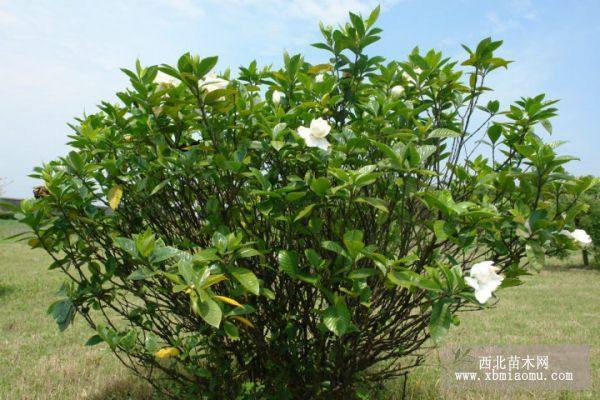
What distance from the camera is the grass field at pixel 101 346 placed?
3.28m

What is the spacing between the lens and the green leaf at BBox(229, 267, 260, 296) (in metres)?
1.55

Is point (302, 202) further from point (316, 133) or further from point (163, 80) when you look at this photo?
point (163, 80)

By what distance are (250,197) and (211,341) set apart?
0.73 metres

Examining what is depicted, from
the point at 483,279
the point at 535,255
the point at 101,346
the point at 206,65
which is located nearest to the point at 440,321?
the point at 483,279

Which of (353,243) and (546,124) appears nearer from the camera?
(353,243)

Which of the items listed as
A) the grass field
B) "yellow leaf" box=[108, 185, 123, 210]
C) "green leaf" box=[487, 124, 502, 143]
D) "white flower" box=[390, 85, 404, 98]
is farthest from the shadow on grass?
"green leaf" box=[487, 124, 502, 143]

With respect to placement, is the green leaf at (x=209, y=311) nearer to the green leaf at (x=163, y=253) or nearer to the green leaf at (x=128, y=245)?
the green leaf at (x=163, y=253)

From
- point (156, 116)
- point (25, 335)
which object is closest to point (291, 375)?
point (156, 116)

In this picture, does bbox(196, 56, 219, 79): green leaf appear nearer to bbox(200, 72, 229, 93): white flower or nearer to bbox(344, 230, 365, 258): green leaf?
bbox(200, 72, 229, 93): white flower

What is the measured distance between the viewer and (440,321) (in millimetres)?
1470

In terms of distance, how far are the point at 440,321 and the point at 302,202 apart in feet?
2.13

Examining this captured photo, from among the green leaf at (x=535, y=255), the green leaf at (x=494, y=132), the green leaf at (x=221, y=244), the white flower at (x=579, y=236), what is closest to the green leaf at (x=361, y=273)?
the green leaf at (x=221, y=244)

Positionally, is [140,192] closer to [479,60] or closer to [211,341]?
[211,341]

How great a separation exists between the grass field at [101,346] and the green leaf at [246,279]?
6.57 feet
